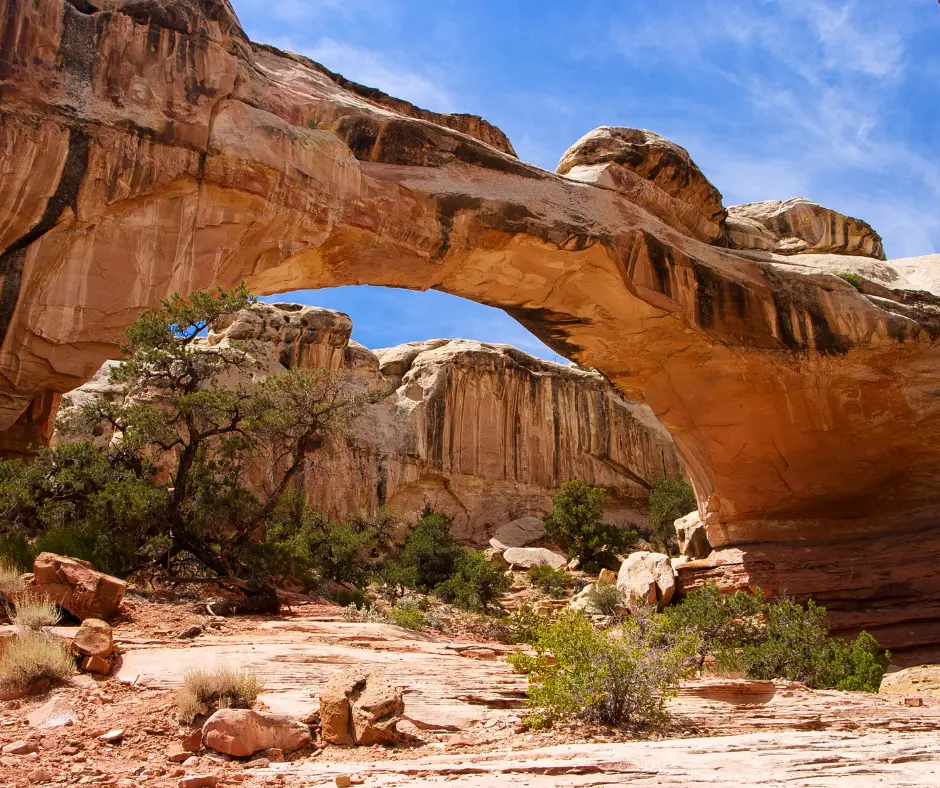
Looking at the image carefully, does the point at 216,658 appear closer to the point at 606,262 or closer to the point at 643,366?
the point at 606,262

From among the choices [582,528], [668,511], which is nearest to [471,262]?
[582,528]

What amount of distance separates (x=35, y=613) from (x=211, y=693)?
7.49ft

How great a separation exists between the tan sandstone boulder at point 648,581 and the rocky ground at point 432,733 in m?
10.3

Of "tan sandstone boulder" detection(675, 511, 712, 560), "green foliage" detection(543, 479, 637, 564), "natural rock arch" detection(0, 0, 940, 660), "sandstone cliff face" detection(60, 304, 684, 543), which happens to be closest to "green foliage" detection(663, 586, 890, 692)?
"natural rock arch" detection(0, 0, 940, 660)

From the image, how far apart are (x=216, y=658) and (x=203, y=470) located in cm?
715

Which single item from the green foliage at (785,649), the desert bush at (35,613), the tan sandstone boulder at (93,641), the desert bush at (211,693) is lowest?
the green foliage at (785,649)

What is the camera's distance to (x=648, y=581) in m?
19.2

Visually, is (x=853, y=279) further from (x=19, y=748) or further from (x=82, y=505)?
(x=19, y=748)

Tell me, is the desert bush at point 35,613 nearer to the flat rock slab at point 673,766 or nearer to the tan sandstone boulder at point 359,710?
the tan sandstone boulder at point 359,710

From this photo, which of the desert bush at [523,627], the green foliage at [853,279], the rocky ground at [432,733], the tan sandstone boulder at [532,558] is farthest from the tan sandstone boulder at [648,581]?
the rocky ground at [432,733]

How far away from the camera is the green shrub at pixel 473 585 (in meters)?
20.6

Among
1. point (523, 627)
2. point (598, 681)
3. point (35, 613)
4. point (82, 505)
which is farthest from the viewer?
point (523, 627)

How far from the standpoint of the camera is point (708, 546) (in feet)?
70.0

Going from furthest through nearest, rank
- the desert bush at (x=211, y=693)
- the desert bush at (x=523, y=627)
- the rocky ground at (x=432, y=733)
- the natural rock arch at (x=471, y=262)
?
the desert bush at (x=523, y=627) → the natural rock arch at (x=471, y=262) → the desert bush at (x=211, y=693) → the rocky ground at (x=432, y=733)
